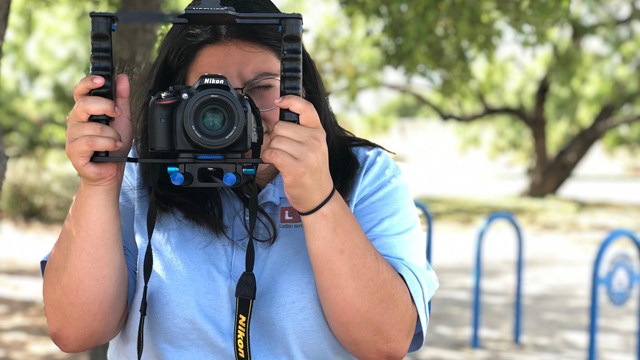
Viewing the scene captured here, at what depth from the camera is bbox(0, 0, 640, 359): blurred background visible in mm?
5324

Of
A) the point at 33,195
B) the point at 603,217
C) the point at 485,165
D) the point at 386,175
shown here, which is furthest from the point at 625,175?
the point at 386,175

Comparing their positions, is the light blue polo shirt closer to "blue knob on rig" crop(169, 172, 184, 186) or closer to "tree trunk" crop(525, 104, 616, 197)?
"blue knob on rig" crop(169, 172, 184, 186)

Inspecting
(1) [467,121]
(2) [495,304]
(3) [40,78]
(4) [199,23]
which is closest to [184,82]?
(4) [199,23]

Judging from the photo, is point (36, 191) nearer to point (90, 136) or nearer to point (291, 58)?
point (90, 136)

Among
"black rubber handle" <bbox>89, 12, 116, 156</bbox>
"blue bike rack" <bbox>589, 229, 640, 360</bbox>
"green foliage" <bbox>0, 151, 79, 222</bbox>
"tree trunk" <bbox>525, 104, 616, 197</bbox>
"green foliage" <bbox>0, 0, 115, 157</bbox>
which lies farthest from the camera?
"tree trunk" <bbox>525, 104, 616, 197</bbox>

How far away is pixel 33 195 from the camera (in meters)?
11.8

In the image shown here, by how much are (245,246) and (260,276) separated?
0.07m

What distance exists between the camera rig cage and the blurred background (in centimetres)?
40

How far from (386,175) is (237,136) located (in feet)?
1.11

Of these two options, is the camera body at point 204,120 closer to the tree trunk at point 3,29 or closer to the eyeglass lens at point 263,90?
the eyeglass lens at point 263,90

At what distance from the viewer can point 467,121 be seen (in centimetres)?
1573

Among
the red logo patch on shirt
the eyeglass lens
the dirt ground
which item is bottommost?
the dirt ground

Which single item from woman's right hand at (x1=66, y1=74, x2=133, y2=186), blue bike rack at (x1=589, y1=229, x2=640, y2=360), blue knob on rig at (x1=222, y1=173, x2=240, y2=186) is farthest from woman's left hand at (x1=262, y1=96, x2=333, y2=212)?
blue bike rack at (x1=589, y1=229, x2=640, y2=360)

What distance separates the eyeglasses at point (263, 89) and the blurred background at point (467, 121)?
36 cm
